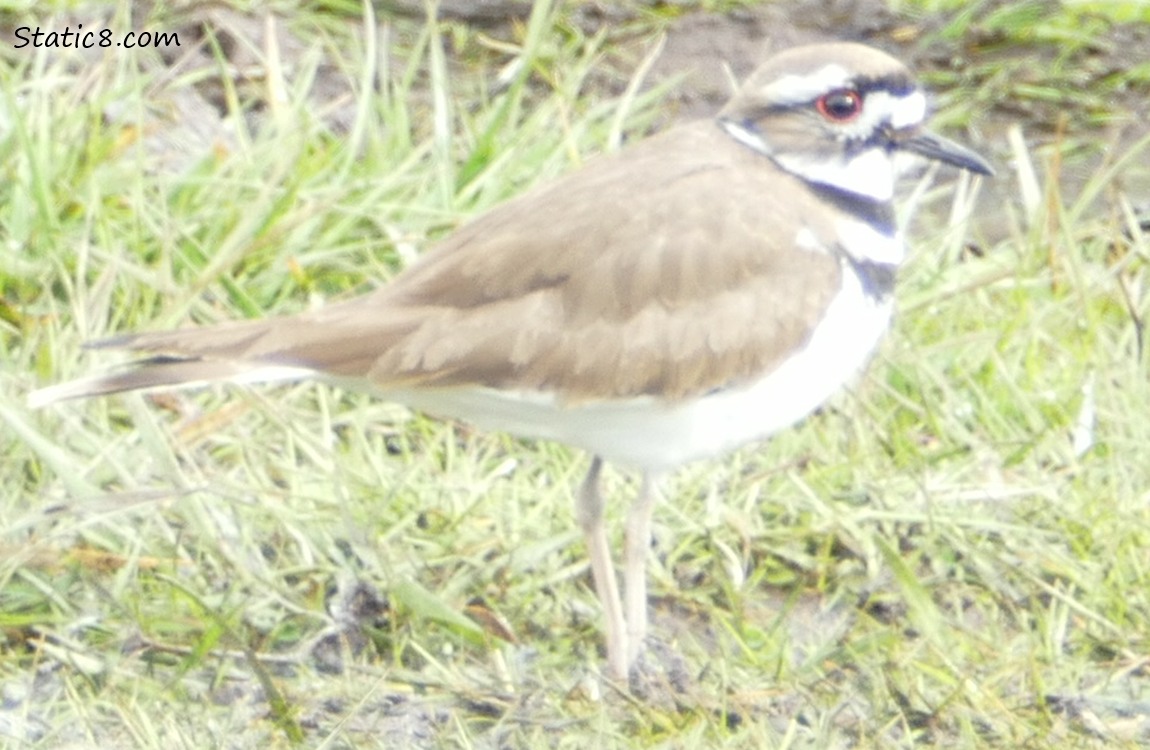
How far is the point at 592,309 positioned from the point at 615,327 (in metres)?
0.05

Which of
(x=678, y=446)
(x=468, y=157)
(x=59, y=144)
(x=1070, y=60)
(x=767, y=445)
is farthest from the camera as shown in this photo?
(x=1070, y=60)

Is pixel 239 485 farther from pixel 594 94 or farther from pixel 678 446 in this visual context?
pixel 594 94

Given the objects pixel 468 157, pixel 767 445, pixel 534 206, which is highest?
pixel 534 206

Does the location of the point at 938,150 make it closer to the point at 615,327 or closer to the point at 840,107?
the point at 840,107

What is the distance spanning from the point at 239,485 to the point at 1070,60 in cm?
360

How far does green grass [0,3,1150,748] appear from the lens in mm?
3959

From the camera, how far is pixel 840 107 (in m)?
4.27

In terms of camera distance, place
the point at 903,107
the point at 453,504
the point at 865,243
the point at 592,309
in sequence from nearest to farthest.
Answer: the point at 592,309, the point at 865,243, the point at 903,107, the point at 453,504

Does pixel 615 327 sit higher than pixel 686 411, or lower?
higher

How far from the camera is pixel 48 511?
4168 millimetres

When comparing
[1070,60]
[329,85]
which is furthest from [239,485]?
[1070,60]

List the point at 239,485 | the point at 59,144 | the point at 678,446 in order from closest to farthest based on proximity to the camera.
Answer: the point at 678,446 < the point at 239,485 < the point at 59,144

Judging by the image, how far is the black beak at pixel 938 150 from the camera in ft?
14.3

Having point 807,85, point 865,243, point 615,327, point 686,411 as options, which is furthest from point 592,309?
point 807,85
